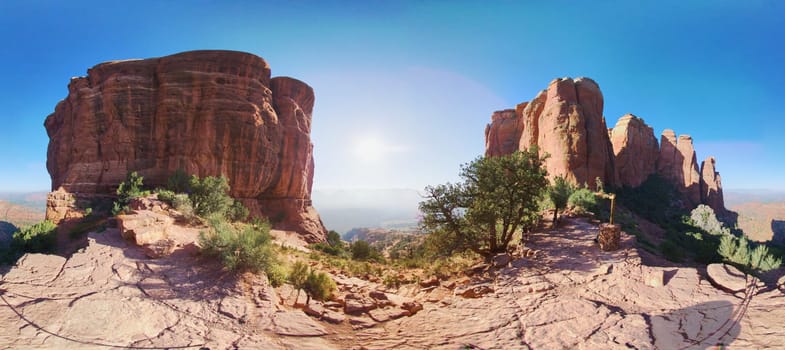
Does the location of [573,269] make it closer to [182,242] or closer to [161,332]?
[161,332]

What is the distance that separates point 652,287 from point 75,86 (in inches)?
1843

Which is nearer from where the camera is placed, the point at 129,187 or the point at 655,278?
the point at 655,278

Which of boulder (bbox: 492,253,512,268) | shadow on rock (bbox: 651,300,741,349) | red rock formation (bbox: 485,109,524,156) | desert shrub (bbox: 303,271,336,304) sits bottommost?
desert shrub (bbox: 303,271,336,304)

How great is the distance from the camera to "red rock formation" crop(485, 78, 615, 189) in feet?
108

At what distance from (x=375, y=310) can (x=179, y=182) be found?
26300 millimetres

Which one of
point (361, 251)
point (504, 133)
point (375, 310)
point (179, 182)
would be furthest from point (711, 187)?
point (179, 182)

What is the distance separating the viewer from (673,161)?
2239 inches

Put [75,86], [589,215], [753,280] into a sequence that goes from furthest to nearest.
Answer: [75,86], [589,215], [753,280]

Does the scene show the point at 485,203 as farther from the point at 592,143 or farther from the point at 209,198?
the point at 592,143

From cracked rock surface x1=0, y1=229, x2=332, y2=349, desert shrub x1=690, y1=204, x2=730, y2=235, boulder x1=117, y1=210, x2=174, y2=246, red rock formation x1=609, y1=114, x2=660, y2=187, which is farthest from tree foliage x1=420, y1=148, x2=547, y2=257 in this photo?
red rock formation x1=609, y1=114, x2=660, y2=187

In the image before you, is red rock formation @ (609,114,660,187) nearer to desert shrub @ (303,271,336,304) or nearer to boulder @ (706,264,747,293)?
boulder @ (706,264,747,293)

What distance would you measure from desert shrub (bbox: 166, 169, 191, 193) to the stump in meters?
30.0

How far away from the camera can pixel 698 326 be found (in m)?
4.98

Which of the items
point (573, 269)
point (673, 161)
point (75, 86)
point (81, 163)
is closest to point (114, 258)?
point (573, 269)
